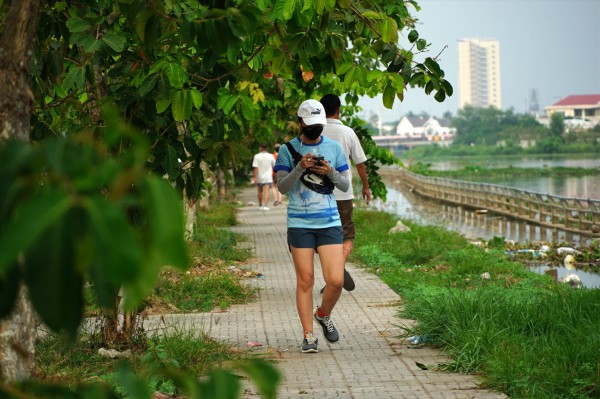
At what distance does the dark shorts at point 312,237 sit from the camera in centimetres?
729

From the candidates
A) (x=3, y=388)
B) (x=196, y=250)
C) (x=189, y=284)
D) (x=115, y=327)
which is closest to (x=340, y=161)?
(x=115, y=327)

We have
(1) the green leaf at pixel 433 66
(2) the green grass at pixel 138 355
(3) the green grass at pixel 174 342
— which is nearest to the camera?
(3) the green grass at pixel 174 342

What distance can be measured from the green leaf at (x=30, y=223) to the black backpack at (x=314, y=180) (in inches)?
241

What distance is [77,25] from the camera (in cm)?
548

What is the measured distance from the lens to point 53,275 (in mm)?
1172

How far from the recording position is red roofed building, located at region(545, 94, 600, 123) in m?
185

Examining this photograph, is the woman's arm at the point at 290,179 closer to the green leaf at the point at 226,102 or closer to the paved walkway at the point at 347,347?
the green leaf at the point at 226,102

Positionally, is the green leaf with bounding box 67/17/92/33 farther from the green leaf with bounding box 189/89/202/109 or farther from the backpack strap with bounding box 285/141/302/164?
the backpack strap with bounding box 285/141/302/164

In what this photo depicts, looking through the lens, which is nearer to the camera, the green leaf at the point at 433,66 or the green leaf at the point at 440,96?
the green leaf at the point at 440,96

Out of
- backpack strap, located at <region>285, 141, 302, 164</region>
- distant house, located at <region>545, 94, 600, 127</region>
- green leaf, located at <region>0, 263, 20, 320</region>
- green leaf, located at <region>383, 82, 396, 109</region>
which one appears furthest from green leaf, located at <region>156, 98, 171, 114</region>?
distant house, located at <region>545, 94, 600, 127</region>

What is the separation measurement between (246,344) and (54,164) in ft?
21.2

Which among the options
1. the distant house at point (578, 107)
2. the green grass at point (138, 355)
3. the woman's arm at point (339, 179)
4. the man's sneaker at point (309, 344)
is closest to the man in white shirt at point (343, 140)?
the woman's arm at point (339, 179)

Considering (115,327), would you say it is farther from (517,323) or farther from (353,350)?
(517,323)

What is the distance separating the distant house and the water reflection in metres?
142
